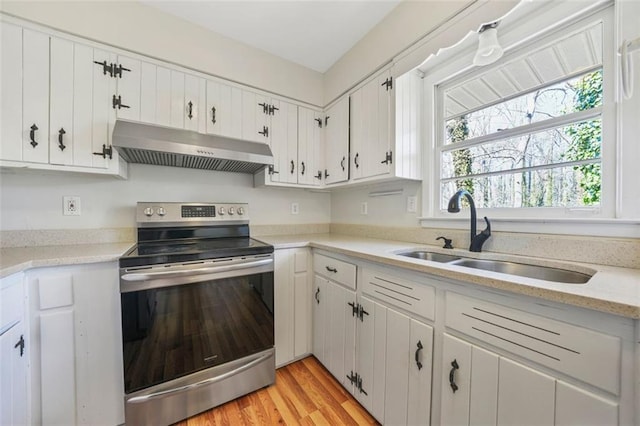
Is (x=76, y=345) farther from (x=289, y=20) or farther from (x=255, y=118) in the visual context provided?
(x=289, y=20)

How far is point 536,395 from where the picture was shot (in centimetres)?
74

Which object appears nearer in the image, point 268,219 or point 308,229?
point 268,219

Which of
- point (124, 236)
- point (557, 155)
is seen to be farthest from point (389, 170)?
point (124, 236)

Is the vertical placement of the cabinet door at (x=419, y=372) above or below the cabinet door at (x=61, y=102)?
below

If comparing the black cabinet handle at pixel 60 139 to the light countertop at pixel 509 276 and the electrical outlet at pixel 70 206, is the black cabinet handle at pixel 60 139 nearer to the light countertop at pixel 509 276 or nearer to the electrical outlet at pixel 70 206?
the electrical outlet at pixel 70 206

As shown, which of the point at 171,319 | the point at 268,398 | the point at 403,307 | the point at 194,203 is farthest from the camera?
the point at 194,203

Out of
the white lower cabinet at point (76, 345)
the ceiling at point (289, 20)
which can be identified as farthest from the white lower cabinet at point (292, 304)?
the ceiling at point (289, 20)

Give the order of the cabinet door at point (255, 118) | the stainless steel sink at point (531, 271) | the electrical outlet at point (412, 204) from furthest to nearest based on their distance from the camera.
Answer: the cabinet door at point (255, 118) < the electrical outlet at point (412, 204) < the stainless steel sink at point (531, 271)

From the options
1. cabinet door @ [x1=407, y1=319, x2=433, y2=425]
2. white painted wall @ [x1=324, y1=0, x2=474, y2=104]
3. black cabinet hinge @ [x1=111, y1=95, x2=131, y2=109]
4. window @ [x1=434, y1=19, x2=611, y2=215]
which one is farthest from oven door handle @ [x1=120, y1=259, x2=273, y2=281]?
white painted wall @ [x1=324, y1=0, x2=474, y2=104]

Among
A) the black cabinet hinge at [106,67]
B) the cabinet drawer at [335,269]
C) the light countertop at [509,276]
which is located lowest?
the cabinet drawer at [335,269]

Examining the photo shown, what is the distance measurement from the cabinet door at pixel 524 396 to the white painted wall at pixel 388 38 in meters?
1.60

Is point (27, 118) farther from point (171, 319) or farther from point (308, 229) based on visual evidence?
point (308, 229)

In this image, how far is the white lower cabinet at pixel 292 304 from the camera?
5.77ft

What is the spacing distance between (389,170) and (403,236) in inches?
21.1
